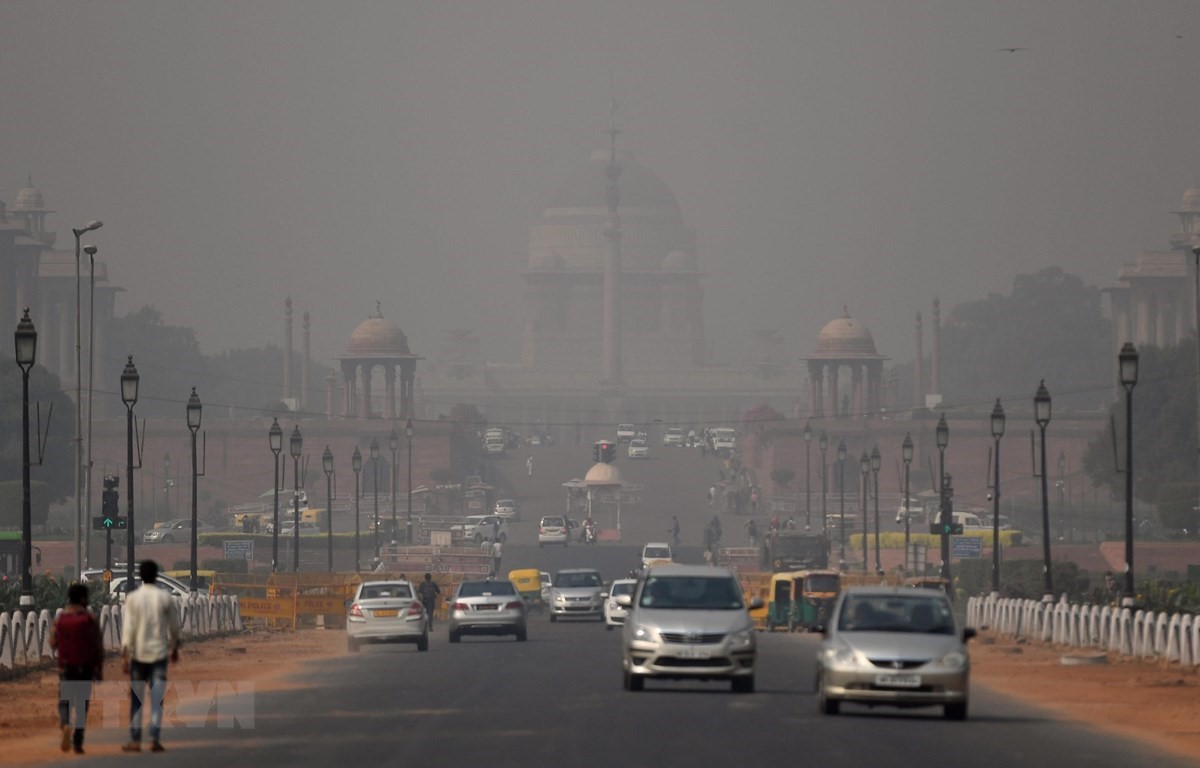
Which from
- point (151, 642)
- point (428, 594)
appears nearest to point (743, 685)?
point (151, 642)

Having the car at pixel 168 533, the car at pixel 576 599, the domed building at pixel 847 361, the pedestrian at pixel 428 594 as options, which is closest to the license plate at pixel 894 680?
the pedestrian at pixel 428 594

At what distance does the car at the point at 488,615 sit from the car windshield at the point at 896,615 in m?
18.5

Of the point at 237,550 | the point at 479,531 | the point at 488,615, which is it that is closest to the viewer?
the point at 488,615

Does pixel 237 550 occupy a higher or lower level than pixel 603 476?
lower

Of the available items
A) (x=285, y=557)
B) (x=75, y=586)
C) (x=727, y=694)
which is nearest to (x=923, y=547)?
(x=285, y=557)

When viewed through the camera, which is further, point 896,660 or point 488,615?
point 488,615

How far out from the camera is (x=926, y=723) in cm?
2312

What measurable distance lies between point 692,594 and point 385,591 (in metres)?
14.3

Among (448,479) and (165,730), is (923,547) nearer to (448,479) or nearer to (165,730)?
(448,479)

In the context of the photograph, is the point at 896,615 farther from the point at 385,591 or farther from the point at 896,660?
the point at 385,591

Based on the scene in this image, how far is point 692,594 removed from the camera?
26.6 metres

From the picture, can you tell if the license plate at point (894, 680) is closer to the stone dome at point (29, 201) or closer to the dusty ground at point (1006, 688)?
the dusty ground at point (1006, 688)

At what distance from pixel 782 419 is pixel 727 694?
358 feet

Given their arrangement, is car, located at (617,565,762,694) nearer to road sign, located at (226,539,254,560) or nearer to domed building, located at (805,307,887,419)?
road sign, located at (226,539,254,560)
